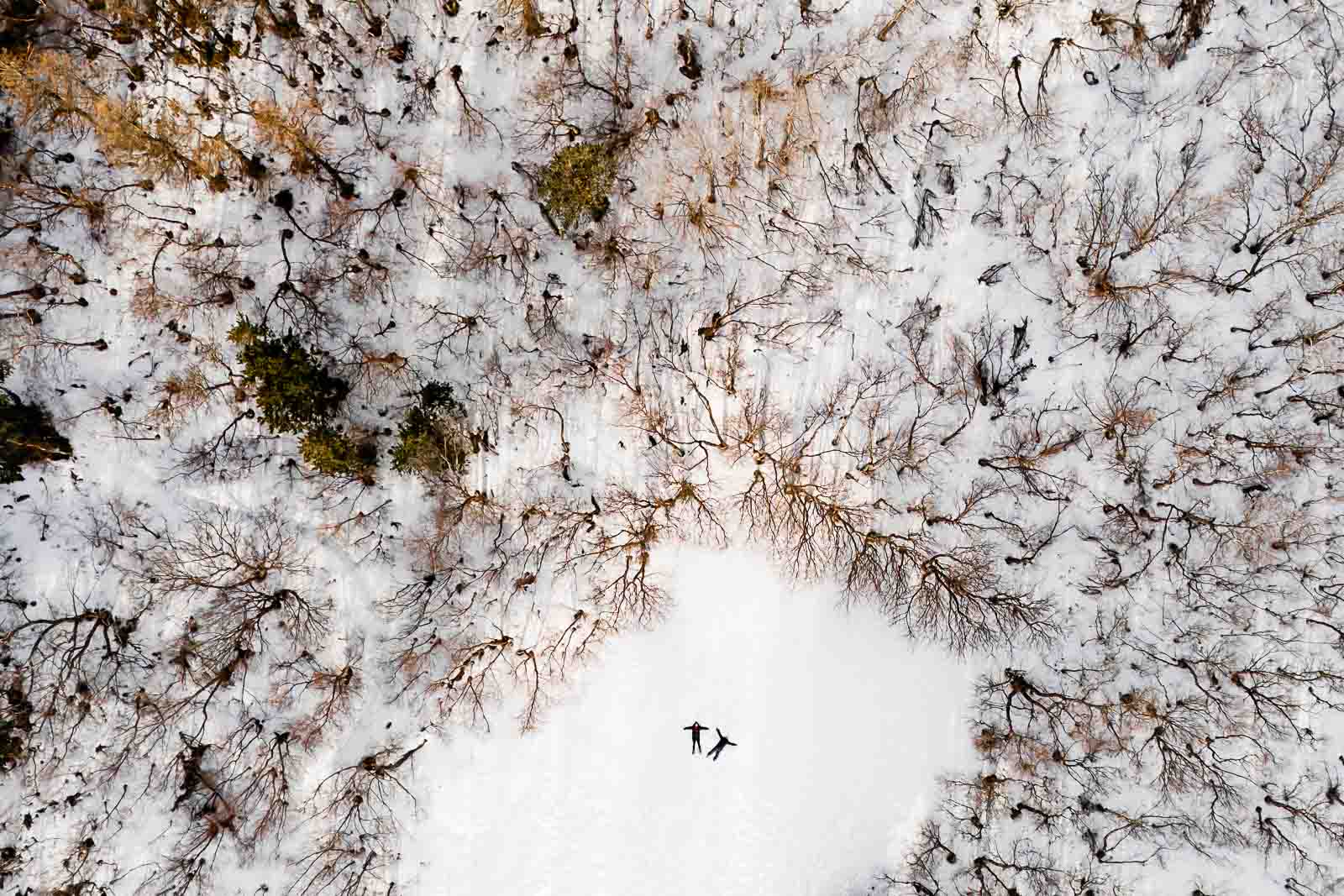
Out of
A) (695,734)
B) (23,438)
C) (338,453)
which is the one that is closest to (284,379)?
(338,453)

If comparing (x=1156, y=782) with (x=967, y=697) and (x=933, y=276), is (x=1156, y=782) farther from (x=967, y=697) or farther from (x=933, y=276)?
(x=933, y=276)

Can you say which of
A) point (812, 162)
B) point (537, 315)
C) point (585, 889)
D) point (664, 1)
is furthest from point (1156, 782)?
point (664, 1)

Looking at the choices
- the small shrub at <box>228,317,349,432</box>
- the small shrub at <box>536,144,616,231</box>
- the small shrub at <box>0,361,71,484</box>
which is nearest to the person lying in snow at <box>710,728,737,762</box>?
the small shrub at <box>228,317,349,432</box>

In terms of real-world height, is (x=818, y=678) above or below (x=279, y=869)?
above

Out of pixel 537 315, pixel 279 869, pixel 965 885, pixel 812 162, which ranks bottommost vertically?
pixel 965 885

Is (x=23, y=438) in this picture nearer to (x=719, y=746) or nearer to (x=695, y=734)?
(x=695, y=734)
